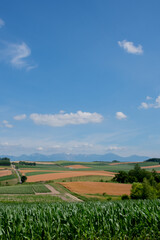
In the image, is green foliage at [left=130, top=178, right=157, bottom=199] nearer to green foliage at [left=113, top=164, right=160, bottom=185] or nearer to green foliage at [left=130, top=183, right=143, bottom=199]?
green foliage at [left=130, top=183, right=143, bottom=199]

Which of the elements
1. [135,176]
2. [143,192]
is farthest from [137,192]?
[135,176]

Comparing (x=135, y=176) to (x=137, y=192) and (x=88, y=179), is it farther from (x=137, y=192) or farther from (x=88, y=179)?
(x=137, y=192)

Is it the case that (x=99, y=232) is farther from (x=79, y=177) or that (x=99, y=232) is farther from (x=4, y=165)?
(x=4, y=165)

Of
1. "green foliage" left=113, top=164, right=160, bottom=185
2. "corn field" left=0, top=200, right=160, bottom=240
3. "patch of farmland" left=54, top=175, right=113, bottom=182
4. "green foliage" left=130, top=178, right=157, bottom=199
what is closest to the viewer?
"corn field" left=0, top=200, right=160, bottom=240

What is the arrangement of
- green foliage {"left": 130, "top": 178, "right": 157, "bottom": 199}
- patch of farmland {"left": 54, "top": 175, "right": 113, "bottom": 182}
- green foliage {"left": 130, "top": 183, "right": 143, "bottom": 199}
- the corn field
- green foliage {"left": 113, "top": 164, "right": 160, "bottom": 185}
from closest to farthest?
the corn field → green foliage {"left": 130, "top": 178, "right": 157, "bottom": 199} → green foliage {"left": 130, "top": 183, "right": 143, "bottom": 199} → green foliage {"left": 113, "top": 164, "right": 160, "bottom": 185} → patch of farmland {"left": 54, "top": 175, "right": 113, "bottom": 182}

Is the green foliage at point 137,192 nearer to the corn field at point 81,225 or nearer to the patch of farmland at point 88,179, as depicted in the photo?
the patch of farmland at point 88,179

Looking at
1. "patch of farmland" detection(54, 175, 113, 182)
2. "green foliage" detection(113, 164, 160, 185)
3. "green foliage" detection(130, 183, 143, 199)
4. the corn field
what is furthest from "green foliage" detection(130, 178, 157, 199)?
"patch of farmland" detection(54, 175, 113, 182)

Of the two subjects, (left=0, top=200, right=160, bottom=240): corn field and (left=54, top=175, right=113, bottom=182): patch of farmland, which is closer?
(left=0, top=200, right=160, bottom=240): corn field

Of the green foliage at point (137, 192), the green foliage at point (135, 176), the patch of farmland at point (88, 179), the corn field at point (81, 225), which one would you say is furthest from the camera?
the patch of farmland at point (88, 179)

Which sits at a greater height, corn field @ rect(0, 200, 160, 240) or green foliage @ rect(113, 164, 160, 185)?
corn field @ rect(0, 200, 160, 240)

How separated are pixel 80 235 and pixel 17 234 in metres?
3.76

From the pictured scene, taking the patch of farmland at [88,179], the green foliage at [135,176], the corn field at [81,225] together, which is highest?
the corn field at [81,225]

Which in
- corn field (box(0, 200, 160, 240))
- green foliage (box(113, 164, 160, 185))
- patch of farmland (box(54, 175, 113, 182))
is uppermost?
corn field (box(0, 200, 160, 240))

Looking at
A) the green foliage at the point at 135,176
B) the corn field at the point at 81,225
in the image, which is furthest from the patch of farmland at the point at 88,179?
the corn field at the point at 81,225
